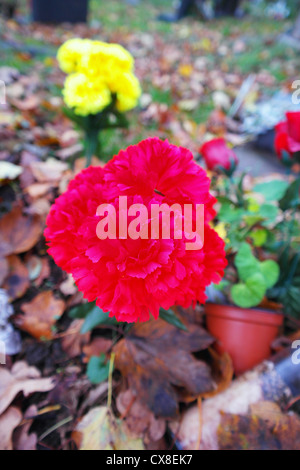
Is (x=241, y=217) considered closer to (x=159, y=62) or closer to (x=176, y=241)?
(x=176, y=241)

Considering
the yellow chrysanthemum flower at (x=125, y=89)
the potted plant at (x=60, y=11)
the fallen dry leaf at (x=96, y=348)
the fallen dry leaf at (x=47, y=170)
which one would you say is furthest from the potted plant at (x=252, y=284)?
the potted plant at (x=60, y=11)

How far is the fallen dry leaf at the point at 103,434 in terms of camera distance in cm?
70

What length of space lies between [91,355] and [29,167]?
737mm

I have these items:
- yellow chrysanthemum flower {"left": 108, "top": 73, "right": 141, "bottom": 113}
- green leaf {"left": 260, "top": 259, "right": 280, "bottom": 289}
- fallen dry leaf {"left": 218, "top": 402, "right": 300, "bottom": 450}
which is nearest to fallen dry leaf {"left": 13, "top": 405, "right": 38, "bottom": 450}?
fallen dry leaf {"left": 218, "top": 402, "right": 300, "bottom": 450}

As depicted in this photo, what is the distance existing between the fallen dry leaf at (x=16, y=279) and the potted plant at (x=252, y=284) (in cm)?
53

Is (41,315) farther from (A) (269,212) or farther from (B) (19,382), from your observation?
(A) (269,212)

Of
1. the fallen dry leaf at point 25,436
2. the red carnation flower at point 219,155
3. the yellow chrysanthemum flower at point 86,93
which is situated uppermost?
the yellow chrysanthemum flower at point 86,93

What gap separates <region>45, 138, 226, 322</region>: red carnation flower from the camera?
48 centimetres

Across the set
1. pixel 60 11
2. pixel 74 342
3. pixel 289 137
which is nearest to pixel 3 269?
pixel 74 342

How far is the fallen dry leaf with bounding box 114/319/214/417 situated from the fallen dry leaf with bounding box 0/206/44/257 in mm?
434

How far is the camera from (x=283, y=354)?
78 centimetres

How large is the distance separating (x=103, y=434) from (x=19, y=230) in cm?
62

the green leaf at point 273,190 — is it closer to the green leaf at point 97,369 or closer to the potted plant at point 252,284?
the potted plant at point 252,284

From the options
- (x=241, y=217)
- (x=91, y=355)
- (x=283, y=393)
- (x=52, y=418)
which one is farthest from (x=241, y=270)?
(x=52, y=418)
